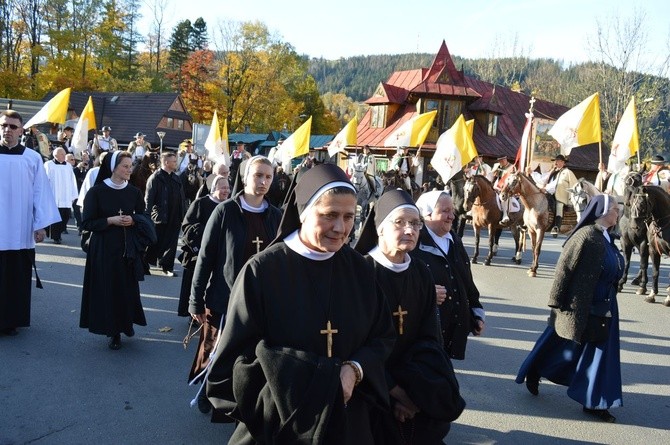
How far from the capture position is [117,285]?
20.5ft

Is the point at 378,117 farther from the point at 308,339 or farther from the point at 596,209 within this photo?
the point at 308,339

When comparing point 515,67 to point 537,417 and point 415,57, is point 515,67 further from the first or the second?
point 537,417

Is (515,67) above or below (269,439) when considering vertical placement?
above

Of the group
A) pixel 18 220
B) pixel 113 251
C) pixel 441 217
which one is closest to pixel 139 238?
pixel 113 251

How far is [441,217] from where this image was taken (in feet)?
14.6

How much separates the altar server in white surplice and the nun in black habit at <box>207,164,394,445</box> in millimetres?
4902

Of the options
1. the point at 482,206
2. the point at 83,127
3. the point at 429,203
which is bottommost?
the point at 482,206

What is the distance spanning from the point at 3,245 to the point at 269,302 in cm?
516

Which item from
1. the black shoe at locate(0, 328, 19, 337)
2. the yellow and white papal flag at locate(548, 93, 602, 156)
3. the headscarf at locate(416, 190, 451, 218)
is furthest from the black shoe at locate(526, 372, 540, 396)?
the yellow and white papal flag at locate(548, 93, 602, 156)

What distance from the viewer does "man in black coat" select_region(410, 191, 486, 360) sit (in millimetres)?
4340

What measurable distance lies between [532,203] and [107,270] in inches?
401

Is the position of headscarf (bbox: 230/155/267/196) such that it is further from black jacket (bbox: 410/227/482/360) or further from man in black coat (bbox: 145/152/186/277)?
man in black coat (bbox: 145/152/186/277)

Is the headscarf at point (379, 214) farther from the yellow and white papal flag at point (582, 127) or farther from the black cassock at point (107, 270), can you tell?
the yellow and white papal flag at point (582, 127)

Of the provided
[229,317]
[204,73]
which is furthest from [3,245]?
[204,73]
